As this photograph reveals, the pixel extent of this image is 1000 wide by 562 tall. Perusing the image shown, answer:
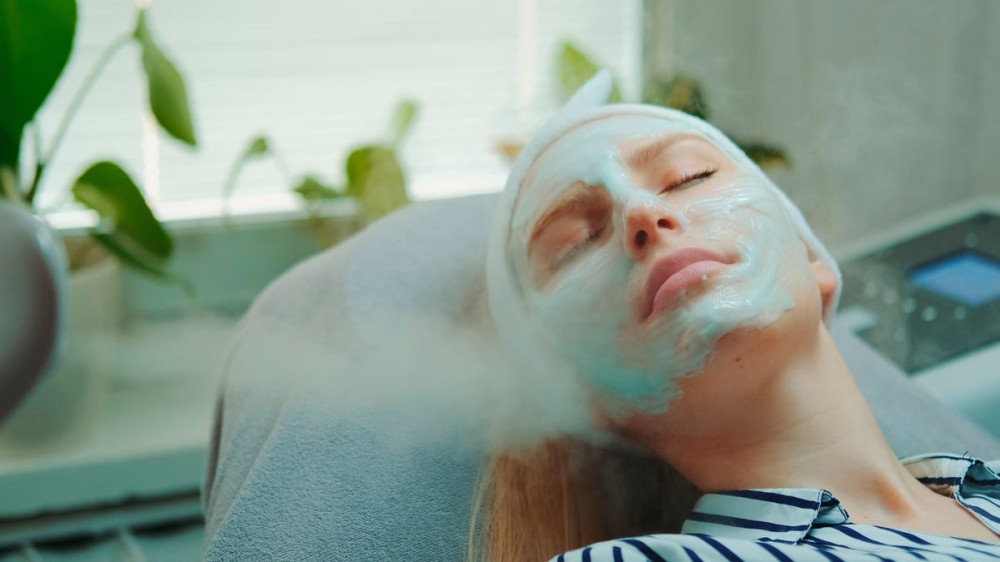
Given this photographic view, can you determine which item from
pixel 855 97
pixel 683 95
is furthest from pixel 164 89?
pixel 855 97

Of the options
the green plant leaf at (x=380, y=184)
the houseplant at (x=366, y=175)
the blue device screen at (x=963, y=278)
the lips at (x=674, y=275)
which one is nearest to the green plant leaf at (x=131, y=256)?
the houseplant at (x=366, y=175)

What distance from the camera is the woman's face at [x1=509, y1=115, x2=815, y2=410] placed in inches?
33.1

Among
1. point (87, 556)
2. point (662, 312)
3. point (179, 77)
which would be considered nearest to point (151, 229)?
point (179, 77)

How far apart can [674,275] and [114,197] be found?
103 centimetres

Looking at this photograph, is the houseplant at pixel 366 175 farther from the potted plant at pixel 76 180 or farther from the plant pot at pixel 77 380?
the plant pot at pixel 77 380

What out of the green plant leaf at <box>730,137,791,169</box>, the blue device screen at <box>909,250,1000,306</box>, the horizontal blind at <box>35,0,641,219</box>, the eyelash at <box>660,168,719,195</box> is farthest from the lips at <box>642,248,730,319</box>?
the horizontal blind at <box>35,0,641,219</box>

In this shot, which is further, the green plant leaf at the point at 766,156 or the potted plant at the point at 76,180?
the green plant leaf at the point at 766,156

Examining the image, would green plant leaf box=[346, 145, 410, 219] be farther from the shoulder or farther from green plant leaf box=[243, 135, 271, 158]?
the shoulder

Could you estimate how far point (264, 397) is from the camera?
1084 millimetres

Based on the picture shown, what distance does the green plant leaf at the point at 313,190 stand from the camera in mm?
1747

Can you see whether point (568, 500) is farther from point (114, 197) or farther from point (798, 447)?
point (114, 197)

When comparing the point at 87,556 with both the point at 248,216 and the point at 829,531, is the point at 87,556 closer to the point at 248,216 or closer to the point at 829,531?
the point at 248,216

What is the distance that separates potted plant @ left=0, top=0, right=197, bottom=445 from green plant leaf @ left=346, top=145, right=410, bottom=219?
0.31 m

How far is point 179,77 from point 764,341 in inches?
42.3
